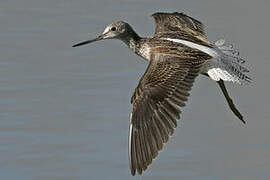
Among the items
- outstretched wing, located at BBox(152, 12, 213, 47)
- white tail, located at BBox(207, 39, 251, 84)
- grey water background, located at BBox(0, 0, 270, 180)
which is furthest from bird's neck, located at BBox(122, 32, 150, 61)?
white tail, located at BBox(207, 39, 251, 84)

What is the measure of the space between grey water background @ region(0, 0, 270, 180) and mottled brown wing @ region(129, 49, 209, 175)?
2.51 feet

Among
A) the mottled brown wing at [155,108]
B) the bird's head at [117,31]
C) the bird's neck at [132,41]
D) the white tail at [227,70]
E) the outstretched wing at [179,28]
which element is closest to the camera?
the mottled brown wing at [155,108]

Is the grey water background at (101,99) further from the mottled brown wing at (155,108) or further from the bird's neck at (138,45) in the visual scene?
the mottled brown wing at (155,108)

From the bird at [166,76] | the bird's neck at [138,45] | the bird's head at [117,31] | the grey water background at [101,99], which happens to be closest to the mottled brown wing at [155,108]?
the bird at [166,76]

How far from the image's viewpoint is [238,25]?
13.4m

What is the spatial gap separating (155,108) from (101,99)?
2.04m

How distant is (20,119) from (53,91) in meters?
0.83

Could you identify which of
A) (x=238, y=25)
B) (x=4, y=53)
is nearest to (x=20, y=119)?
(x=4, y=53)

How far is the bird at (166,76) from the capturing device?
9211 mm

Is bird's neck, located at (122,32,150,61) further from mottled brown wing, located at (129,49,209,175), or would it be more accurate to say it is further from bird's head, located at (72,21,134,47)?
mottled brown wing, located at (129,49,209,175)

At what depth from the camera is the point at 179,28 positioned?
11492 mm

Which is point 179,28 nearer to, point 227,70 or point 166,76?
point 227,70

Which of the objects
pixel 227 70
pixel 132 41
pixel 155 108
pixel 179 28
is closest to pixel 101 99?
pixel 132 41

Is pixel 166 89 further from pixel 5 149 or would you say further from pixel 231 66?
pixel 5 149
